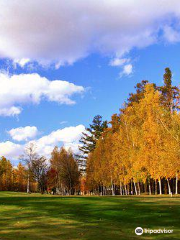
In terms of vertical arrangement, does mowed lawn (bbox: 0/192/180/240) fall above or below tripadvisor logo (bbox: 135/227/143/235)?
below

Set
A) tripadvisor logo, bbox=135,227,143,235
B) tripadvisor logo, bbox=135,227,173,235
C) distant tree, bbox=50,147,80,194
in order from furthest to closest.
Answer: distant tree, bbox=50,147,80,194 < tripadvisor logo, bbox=135,227,173,235 < tripadvisor logo, bbox=135,227,143,235

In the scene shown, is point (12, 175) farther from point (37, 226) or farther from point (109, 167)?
point (37, 226)

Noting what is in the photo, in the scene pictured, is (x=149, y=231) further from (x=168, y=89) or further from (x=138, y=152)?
(x=168, y=89)

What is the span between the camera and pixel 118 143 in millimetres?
45562

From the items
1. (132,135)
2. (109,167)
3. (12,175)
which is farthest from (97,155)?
(12,175)

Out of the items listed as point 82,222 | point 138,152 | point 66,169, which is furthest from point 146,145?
point 66,169

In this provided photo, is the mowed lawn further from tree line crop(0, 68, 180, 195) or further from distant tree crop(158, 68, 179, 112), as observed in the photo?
distant tree crop(158, 68, 179, 112)

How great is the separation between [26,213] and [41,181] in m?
39.0

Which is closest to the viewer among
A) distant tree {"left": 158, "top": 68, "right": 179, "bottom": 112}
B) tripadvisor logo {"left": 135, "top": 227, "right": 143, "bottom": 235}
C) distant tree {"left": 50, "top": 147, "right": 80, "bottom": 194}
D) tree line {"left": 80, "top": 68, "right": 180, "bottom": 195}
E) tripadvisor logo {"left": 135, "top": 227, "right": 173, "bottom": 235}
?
tripadvisor logo {"left": 135, "top": 227, "right": 143, "bottom": 235}

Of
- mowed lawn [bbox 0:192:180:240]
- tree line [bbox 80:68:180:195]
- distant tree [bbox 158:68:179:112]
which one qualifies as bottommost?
mowed lawn [bbox 0:192:180:240]

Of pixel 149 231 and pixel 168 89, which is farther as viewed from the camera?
pixel 168 89

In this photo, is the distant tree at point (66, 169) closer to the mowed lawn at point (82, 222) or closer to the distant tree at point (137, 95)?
the distant tree at point (137, 95)

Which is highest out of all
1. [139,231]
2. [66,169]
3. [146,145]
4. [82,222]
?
[146,145]

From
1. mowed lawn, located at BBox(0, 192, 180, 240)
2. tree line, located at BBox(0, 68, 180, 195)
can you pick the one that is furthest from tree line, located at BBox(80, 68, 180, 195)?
mowed lawn, located at BBox(0, 192, 180, 240)
